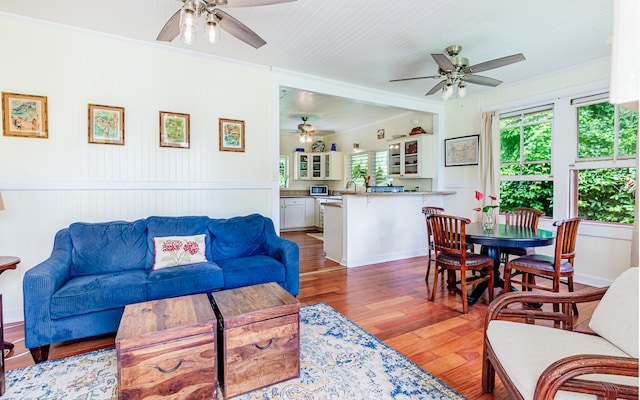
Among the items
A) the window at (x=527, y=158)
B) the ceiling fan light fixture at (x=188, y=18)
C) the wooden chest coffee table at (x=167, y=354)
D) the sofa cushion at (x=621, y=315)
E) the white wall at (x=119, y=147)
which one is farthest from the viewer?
the window at (x=527, y=158)

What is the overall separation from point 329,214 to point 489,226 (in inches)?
92.6

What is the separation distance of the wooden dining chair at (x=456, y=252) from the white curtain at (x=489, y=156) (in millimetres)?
1856

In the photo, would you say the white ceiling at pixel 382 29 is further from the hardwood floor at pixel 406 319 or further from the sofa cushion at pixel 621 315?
the hardwood floor at pixel 406 319

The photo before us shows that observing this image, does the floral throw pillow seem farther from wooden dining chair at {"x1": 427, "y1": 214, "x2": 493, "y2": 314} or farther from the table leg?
the table leg

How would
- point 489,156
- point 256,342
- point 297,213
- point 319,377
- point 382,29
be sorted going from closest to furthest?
point 256,342 < point 319,377 < point 382,29 < point 489,156 < point 297,213

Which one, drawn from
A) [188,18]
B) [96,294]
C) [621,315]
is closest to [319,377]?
[621,315]

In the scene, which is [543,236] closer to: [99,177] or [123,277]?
[123,277]

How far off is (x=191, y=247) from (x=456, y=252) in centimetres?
247

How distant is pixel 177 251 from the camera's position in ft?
9.43

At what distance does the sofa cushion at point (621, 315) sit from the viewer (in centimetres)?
134

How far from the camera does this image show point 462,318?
2.79 m

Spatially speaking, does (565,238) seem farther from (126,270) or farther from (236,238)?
(126,270)

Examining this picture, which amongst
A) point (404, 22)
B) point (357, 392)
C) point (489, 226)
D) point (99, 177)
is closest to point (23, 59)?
point (99, 177)

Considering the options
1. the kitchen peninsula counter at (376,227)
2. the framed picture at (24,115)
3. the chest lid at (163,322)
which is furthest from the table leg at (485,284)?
the framed picture at (24,115)
